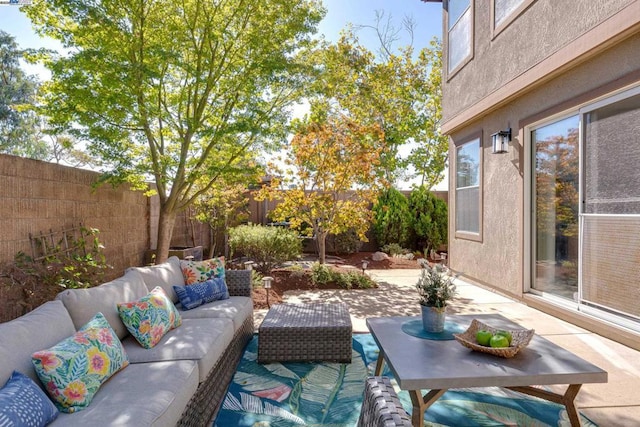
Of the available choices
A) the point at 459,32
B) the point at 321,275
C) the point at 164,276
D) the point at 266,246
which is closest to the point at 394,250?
the point at 321,275

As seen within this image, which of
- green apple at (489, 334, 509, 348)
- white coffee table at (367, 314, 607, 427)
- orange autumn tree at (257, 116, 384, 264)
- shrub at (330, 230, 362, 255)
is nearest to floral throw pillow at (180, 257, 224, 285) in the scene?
white coffee table at (367, 314, 607, 427)

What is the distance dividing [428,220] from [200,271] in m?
7.39

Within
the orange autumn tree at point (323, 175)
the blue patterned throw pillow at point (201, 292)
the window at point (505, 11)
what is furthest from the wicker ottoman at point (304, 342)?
the window at point (505, 11)

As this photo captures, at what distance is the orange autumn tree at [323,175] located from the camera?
7.12 meters

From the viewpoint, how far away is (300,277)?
22.2 ft

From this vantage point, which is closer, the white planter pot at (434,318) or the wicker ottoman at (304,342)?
the white planter pot at (434,318)

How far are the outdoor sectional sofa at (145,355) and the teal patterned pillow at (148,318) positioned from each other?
6 centimetres

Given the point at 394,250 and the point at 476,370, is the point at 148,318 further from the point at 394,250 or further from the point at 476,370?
the point at 394,250

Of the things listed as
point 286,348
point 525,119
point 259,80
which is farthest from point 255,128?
point 525,119

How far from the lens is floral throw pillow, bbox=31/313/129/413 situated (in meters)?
1.78

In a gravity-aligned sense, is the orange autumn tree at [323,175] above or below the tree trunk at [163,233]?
above

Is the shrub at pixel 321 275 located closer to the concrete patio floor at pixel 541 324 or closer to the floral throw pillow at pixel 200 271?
the concrete patio floor at pixel 541 324

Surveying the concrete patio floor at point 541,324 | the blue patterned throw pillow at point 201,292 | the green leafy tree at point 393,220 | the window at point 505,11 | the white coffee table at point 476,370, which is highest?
the window at point 505,11

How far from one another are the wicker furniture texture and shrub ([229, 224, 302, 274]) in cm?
309
